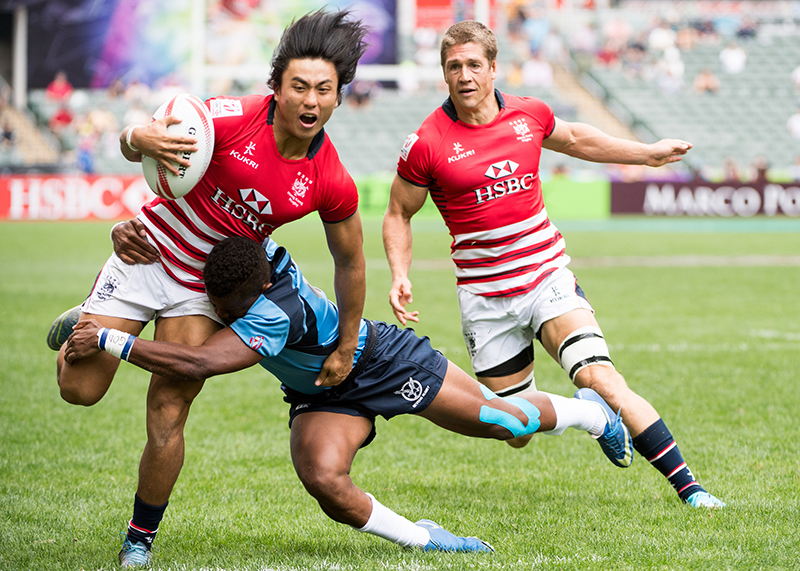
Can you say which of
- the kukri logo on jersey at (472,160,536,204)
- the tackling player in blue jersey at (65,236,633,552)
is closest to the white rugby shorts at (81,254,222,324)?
the tackling player in blue jersey at (65,236,633,552)

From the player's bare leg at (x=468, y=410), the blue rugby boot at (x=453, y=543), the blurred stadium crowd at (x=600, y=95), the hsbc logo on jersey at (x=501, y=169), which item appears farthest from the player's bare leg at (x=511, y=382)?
the blurred stadium crowd at (x=600, y=95)

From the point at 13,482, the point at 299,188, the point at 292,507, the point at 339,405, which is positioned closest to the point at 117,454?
the point at 13,482

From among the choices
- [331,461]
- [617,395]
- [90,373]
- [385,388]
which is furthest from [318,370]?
[617,395]

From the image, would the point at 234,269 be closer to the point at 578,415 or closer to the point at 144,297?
the point at 144,297

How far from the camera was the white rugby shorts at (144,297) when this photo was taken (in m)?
4.16

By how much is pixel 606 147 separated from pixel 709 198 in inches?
879

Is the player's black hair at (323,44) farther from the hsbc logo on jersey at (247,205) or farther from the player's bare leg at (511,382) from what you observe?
the player's bare leg at (511,382)

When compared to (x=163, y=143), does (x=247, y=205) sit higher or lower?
lower

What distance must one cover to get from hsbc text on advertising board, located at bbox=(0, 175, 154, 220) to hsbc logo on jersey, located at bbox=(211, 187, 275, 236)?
2280 cm

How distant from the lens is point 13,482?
534 centimetres

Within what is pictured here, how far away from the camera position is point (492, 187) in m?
5.28

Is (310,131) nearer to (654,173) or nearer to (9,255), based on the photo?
(9,255)

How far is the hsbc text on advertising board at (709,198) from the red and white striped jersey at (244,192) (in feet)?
78.3

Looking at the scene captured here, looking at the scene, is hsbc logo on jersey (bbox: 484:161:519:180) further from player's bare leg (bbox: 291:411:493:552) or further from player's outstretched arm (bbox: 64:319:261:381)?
player's outstretched arm (bbox: 64:319:261:381)
